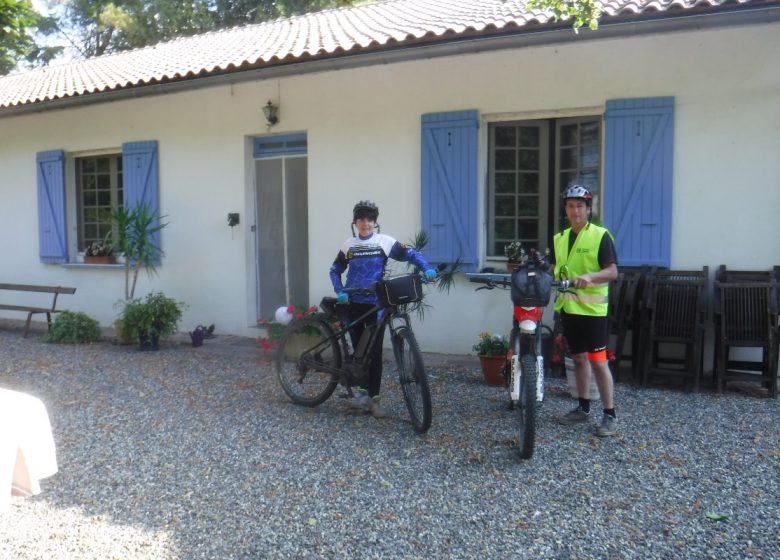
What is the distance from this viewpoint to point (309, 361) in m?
5.40

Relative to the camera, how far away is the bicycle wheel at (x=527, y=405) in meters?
4.07

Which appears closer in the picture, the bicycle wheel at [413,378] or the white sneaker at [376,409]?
the bicycle wheel at [413,378]

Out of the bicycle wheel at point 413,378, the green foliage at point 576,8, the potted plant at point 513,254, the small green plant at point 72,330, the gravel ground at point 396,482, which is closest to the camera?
the gravel ground at point 396,482

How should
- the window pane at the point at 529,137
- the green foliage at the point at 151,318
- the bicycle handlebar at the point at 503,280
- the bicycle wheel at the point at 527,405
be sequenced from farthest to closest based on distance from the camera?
the green foliage at the point at 151,318
the window pane at the point at 529,137
the bicycle handlebar at the point at 503,280
the bicycle wheel at the point at 527,405

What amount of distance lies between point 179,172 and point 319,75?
2.35m

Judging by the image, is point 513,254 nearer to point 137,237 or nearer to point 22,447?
point 137,237

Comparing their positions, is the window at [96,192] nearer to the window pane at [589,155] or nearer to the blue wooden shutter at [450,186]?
the blue wooden shutter at [450,186]

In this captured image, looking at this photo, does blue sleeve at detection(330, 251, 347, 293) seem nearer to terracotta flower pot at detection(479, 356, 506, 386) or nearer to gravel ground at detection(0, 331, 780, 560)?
gravel ground at detection(0, 331, 780, 560)

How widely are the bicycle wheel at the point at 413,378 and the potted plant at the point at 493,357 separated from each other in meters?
1.43

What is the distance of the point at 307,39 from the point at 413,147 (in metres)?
2.31

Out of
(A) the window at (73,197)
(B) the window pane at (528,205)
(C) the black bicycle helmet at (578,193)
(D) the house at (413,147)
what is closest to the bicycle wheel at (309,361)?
(C) the black bicycle helmet at (578,193)

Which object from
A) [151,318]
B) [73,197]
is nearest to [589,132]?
[151,318]

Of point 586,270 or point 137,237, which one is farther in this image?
point 137,237

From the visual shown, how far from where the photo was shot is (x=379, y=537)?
3307 millimetres
